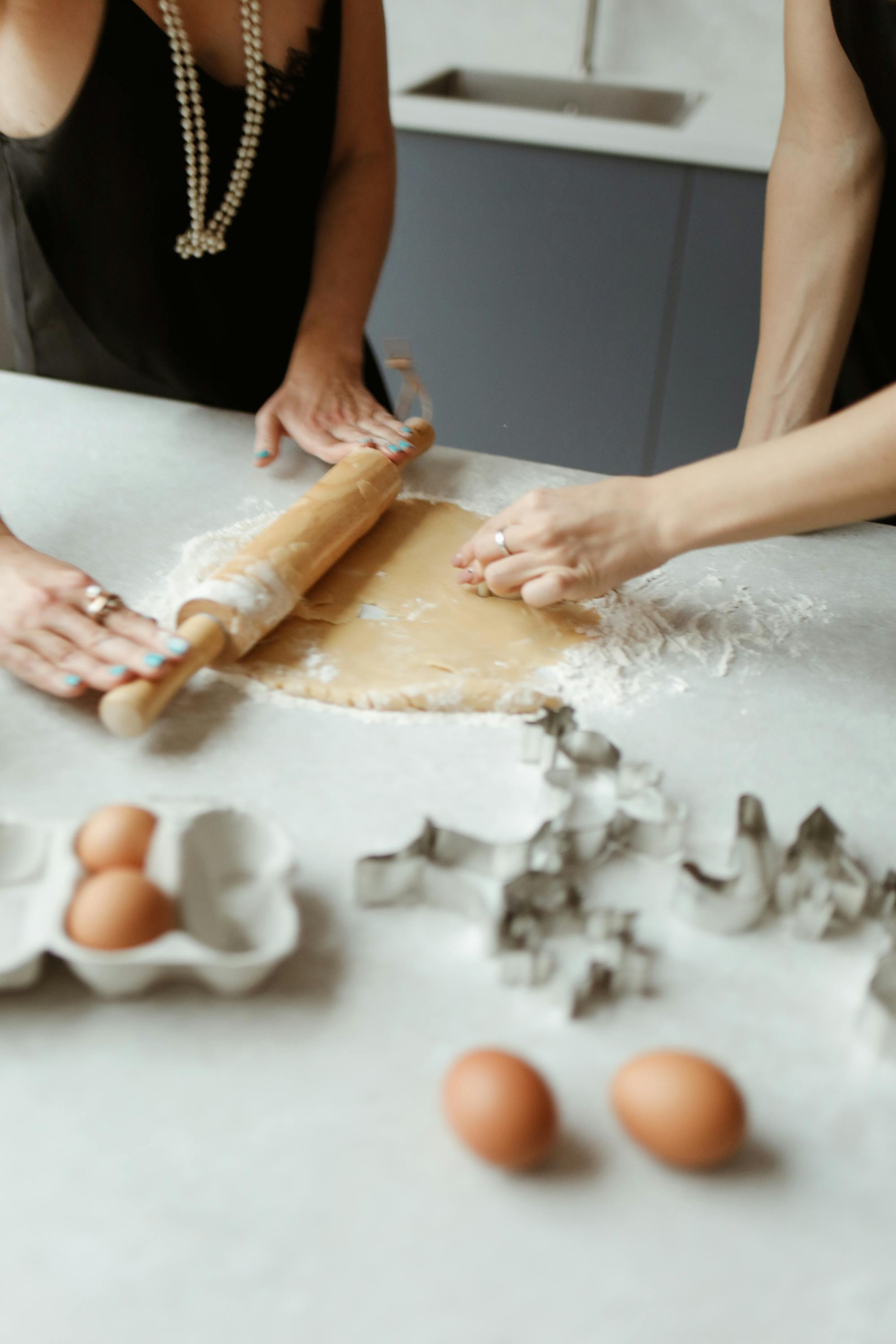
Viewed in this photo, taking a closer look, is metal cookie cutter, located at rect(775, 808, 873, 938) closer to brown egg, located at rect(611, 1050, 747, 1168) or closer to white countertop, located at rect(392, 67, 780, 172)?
brown egg, located at rect(611, 1050, 747, 1168)

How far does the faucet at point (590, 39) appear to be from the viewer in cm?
281

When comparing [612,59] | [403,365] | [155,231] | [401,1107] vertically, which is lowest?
[401,1107]

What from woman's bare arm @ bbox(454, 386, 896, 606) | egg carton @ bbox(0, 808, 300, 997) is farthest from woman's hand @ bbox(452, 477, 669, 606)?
egg carton @ bbox(0, 808, 300, 997)

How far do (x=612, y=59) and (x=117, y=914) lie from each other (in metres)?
2.94

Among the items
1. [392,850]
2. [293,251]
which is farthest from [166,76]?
[392,850]

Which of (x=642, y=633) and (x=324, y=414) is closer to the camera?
(x=642, y=633)

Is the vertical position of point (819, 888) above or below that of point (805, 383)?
below

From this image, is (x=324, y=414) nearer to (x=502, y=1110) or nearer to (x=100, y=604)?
(x=100, y=604)

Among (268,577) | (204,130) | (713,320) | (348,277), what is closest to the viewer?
(268,577)

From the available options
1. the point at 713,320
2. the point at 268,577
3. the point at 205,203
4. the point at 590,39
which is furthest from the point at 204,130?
the point at 590,39

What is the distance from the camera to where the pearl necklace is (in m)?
1.37

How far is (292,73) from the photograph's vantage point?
57.6 inches

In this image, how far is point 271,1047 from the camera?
0.70m

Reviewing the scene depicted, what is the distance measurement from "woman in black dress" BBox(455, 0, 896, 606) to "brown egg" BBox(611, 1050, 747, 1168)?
0.57m
